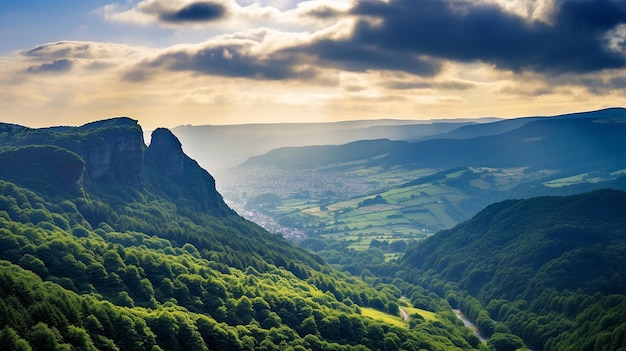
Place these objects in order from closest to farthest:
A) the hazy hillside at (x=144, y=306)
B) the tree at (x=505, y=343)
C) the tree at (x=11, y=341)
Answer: the tree at (x=11, y=341) < the hazy hillside at (x=144, y=306) < the tree at (x=505, y=343)

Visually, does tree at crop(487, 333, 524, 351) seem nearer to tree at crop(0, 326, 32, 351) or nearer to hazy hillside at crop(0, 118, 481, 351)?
hazy hillside at crop(0, 118, 481, 351)

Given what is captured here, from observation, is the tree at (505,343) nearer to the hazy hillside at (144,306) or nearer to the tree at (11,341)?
the hazy hillside at (144,306)

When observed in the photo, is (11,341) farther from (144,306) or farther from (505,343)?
(505,343)

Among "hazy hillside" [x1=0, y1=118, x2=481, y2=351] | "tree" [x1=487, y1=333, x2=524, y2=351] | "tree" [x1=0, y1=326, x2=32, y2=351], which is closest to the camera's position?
"tree" [x1=0, y1=326, x2=32, y2=351]

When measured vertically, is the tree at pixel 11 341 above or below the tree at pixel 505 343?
above

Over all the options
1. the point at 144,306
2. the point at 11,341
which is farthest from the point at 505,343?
the point at 11,341

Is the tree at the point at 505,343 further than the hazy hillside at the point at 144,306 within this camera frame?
Yes

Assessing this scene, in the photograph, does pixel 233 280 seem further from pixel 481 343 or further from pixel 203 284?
pixel 481 343

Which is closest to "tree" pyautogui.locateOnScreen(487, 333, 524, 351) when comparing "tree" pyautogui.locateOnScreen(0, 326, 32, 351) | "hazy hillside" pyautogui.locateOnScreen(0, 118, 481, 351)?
"hazy hillside" pyautogui.locateOnScreen(0, 118, 481, 351)

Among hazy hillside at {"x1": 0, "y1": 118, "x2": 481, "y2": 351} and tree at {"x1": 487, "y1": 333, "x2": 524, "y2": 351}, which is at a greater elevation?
hazy hillside at {"x1": 0, "y1": 118, "x2": 481, "y2": 351}

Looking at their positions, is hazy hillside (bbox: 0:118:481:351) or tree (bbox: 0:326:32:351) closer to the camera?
tree (bbox: 0:326:32:351)

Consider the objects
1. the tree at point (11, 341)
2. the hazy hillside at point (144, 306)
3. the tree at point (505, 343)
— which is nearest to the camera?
the tree at point (11, 341)

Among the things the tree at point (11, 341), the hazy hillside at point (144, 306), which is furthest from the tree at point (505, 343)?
the tree at point (11, 341)
